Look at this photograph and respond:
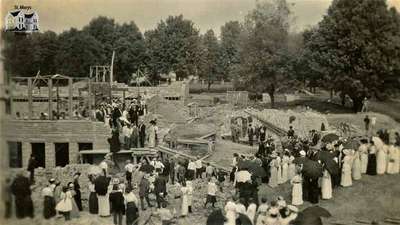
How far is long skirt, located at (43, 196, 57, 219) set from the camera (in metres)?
9.03

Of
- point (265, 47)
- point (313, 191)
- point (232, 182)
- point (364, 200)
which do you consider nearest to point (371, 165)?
point (364, 200)

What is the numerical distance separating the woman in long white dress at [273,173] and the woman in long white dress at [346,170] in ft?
4.24

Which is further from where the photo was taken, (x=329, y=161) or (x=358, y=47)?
(x=358, y=47)

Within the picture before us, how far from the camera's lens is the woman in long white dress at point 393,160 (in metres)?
9.69

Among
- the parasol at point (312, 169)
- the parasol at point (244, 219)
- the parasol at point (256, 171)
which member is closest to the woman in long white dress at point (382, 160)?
the parasol at point (312, 169)

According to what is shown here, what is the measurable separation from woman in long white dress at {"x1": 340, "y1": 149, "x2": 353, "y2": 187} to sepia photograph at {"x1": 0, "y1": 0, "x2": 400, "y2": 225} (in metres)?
0.02

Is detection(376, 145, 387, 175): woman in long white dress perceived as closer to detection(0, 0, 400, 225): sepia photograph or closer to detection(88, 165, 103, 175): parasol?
detection(0, 0, 400, 225): sepia photograph

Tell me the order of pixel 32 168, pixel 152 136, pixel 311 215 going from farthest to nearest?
pixel 152 136, pixel 32 168, pixel 311 215

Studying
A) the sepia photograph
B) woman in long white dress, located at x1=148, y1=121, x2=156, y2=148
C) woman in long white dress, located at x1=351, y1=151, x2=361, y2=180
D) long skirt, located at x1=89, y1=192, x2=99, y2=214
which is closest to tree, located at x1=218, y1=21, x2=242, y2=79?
the sepia photograph

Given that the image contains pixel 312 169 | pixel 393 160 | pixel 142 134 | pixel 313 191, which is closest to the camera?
pixel 312 169

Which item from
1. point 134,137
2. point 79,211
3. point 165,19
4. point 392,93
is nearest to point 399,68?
point 392,93

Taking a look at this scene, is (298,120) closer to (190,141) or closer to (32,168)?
(190,141)

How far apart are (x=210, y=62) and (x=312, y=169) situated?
622 cm

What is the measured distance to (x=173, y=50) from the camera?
12.6m
